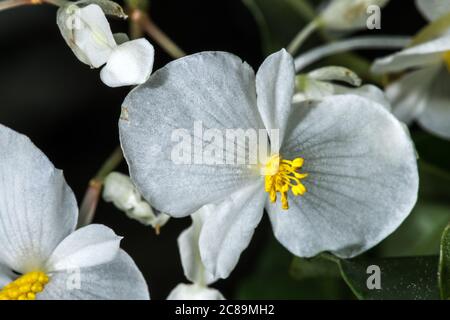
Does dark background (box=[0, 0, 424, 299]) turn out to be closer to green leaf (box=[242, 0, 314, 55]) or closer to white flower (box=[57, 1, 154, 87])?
green leaf (box=[242, 0, 314, 55])

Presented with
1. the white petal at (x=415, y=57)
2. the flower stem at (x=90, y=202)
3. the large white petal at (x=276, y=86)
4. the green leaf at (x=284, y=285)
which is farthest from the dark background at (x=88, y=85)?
the large white petal at (x=276, y=86)

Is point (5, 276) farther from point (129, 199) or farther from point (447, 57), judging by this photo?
point (447, 57)

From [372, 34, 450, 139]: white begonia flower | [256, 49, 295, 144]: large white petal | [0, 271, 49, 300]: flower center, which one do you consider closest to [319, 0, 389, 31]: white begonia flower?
[372, 34, 450, 139]: white begonia flower

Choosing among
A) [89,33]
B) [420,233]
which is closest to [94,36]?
[89,33]

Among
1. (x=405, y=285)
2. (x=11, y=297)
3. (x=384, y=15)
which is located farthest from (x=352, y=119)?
(x=384, y=15)

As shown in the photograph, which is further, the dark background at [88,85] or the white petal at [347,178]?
the dark background at [88,85]

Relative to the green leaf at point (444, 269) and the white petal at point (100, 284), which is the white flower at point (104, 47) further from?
the green leaf at point (444, 269)
